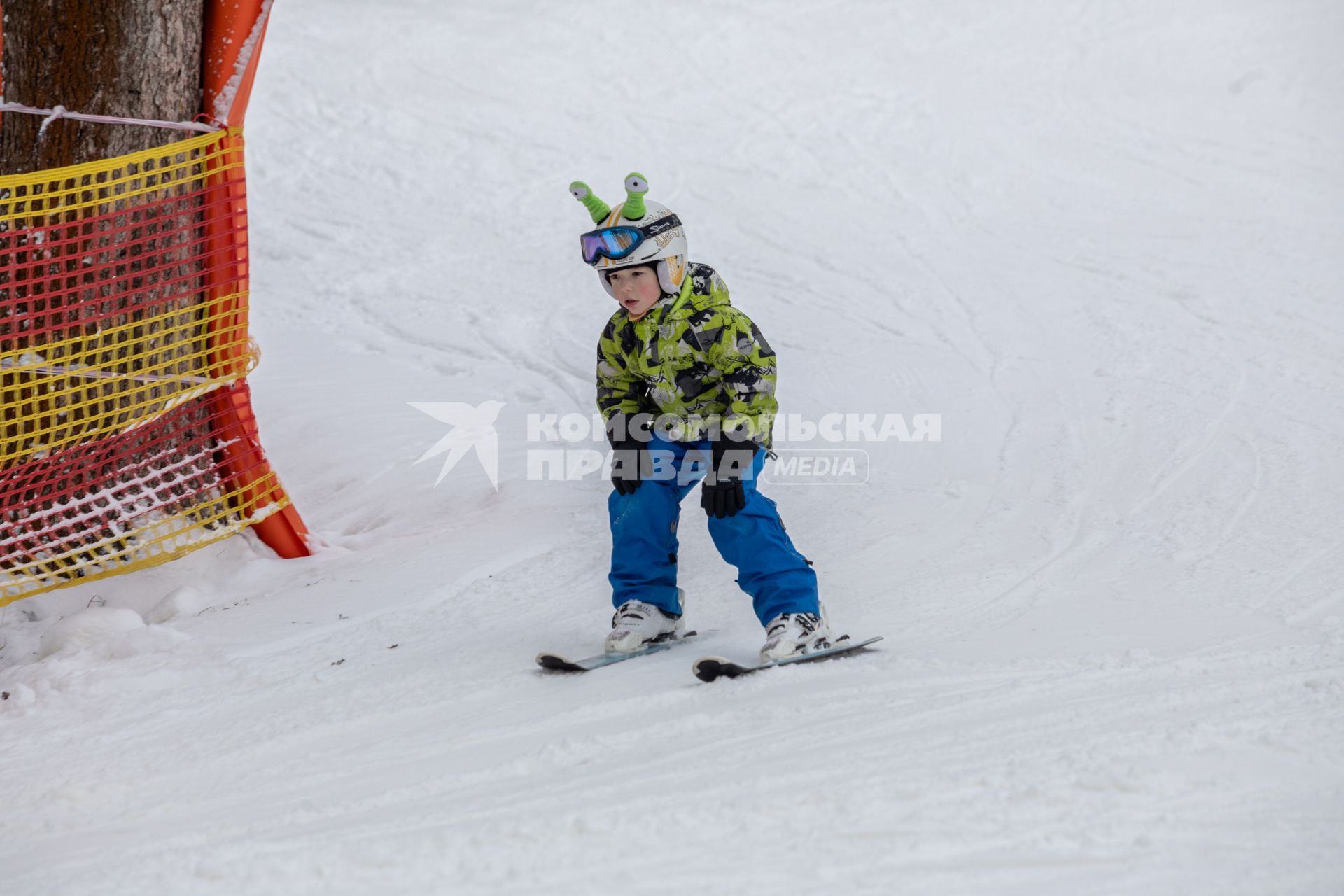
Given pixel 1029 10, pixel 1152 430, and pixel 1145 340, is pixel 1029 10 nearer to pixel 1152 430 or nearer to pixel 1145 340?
pixel 1145 340

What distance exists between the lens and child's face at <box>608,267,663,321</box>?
3438 millimetres

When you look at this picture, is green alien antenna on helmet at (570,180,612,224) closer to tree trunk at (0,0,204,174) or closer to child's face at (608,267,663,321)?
child's face at (608,267,663,321)

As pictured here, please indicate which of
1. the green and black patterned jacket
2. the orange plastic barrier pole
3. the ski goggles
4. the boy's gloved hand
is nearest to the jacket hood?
the green and black patterned jacket

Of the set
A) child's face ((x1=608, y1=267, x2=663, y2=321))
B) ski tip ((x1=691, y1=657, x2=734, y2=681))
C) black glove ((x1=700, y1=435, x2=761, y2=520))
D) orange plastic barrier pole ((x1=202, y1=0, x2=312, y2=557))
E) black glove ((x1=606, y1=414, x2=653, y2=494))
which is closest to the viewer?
ski tip ((x1=691, y1=657, x2=734, y2=681))

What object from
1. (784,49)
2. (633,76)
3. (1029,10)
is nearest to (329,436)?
(633,76)

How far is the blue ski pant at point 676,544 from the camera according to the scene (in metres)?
3.41

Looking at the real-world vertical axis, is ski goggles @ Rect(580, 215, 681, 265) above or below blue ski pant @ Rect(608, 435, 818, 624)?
above

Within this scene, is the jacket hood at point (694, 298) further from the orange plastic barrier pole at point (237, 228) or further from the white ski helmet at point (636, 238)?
the orange plastic barrier pole at point (237, 228)

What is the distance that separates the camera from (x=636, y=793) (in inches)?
103

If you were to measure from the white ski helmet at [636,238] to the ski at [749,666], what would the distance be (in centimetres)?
110

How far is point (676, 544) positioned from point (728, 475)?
1.36 feet

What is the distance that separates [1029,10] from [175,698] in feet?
43.0

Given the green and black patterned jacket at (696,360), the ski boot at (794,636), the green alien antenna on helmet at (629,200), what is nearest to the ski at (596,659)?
the ski boot at (794,636)

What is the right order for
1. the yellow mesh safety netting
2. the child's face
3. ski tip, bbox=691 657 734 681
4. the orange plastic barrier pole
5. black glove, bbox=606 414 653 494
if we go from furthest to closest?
the orange plastic barrier pole, the yellow mesh safety netting, black glove, bbox=606 414 653 494, the child's face, ski tip, bbox=691 657 734 681
